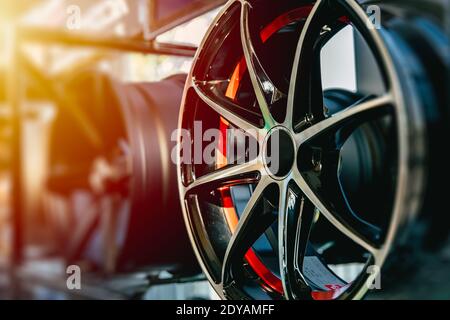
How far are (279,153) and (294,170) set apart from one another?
6cm

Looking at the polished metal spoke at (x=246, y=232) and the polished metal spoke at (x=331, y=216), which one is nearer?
the polished metal spoke at (x=331, y=216)

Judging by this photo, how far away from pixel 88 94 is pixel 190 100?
44.4 inches

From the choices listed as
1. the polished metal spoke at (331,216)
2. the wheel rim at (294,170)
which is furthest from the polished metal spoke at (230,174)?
the polished metal spoke at (331,216)

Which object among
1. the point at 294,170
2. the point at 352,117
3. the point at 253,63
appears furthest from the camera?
the point at 253,63

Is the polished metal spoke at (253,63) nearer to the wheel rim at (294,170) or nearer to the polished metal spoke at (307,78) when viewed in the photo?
the wheel rim at (294,170)

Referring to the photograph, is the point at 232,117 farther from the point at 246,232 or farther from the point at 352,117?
the point at 352,117

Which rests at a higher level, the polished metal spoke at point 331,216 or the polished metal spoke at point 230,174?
the polished metal spoke at point 230,174

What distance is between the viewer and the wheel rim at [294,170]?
0.95m

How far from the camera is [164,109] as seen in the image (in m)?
1.85

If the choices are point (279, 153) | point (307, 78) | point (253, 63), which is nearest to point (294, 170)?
point (279, 153)

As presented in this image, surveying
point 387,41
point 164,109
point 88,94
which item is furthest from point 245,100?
point 88,94

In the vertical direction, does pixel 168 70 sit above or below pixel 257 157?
above

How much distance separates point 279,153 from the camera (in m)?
1.21

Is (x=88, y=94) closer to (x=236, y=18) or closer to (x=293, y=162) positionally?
(x=236, y=18)
